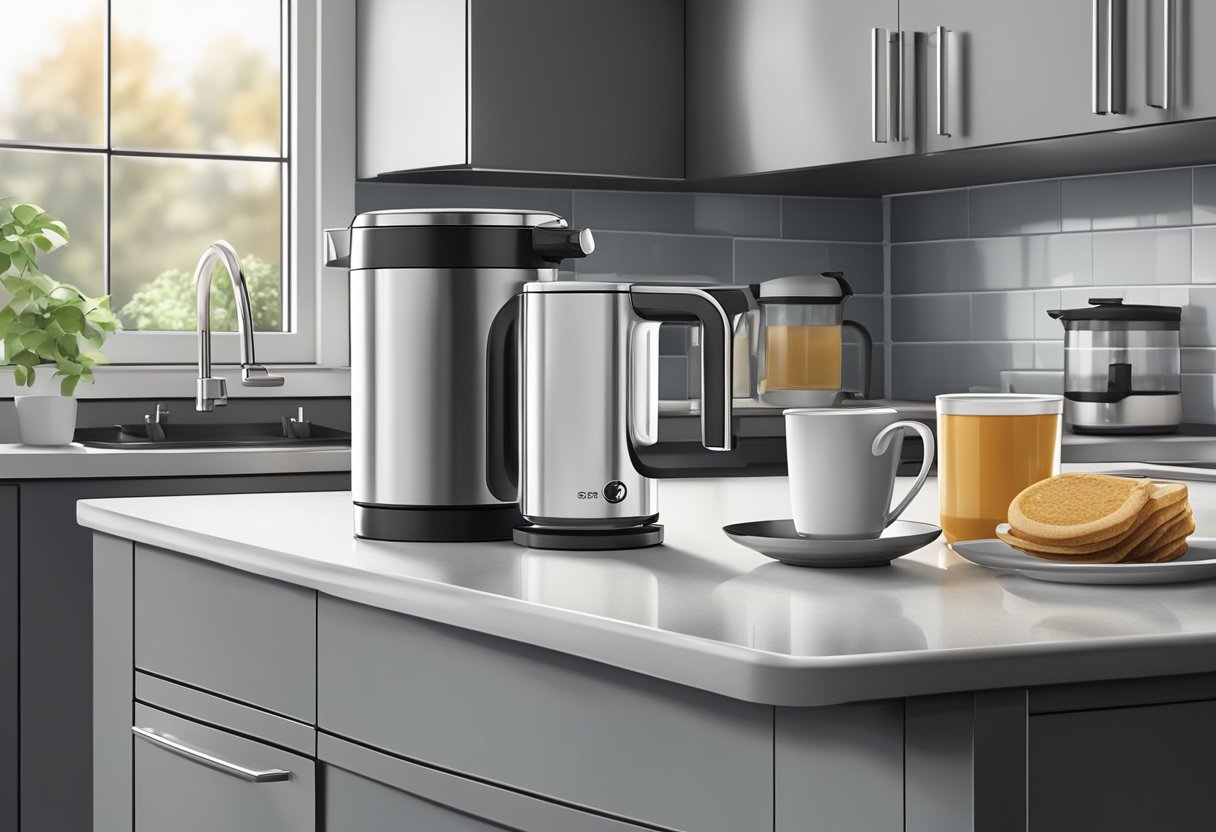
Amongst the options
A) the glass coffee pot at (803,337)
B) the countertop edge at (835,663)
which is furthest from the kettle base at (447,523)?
the glass coffee pot at (803,337)

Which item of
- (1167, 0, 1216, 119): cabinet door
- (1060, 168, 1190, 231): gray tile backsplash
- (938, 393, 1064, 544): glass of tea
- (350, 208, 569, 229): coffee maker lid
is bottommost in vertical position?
(938, 393, 1064, 544): glass of tea

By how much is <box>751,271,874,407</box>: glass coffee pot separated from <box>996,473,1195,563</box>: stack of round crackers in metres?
2.36

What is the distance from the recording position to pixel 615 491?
4.33 ft

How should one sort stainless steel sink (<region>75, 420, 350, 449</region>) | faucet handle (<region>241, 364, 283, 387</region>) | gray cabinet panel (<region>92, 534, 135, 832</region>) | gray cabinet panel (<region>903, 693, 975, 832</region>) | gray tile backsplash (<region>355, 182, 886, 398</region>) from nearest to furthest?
gray cabinet panel (<region>903, 693, 975, 832</region>)
gray cabinet panel (<region>92, 534, 135, 832</region>)
faucet handle (<region>241, 364, 283, 387</region>)
stainless steel sink (<region>75, 420, 350, 449</region>)
gray tile backsplash (<region>355, 182, 886, 398</region>)

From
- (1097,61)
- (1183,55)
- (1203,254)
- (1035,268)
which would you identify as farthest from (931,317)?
(1183,55)

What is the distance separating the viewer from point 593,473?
1312 millimetres

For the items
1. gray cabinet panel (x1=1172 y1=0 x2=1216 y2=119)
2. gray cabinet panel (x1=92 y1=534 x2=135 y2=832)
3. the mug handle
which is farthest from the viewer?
gray cabinet panel (x1=1172 y1=0 x2=1216 y2=119)

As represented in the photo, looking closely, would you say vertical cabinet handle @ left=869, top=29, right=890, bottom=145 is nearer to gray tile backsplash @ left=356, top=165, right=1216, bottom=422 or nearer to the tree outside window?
gray tile backsplash @ left=356, top=165, right=1216, bottom=422

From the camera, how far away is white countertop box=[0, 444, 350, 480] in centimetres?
270

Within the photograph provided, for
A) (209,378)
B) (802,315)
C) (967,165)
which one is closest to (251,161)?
(209,378)

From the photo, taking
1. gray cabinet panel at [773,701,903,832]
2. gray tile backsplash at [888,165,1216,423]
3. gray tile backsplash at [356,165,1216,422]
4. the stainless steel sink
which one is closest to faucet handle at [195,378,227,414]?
the stainless steel sink

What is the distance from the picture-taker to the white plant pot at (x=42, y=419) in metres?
2.89

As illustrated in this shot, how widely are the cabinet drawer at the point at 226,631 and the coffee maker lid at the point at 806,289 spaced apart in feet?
7.08

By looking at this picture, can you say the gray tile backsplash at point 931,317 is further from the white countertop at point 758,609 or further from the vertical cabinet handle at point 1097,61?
the white countertop at point 758,609
